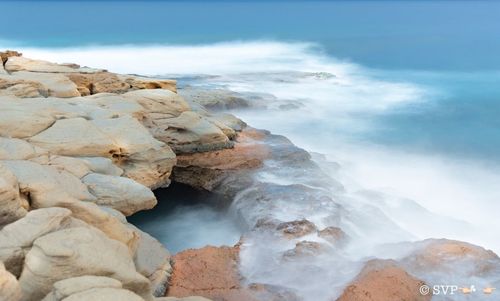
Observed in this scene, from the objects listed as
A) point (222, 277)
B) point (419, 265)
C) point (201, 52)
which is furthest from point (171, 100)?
point (201, 52)

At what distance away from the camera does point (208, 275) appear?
720 centimetres

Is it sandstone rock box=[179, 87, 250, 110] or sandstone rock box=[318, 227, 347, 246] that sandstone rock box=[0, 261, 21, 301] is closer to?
sandstone rock box=[318, 227, 347, 246]

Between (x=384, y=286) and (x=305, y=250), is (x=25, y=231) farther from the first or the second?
(x=384, y=286)

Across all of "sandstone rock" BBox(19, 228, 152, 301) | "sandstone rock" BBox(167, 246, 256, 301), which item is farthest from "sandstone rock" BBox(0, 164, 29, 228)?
"sandstone rock" BBox(167, 246, 256, 301)

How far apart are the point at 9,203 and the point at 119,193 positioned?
198cm

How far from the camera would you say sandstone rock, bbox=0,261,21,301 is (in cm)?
491

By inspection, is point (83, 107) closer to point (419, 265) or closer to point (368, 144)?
point (419, 265)

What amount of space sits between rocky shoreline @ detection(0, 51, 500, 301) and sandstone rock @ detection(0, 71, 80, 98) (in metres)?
0.03

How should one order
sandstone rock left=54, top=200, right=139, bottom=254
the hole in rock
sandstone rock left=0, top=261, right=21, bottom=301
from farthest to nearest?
the hole in rock, sandstone rock left=54, top=200, right=139, bottom=254, sandstone rock left=0, top=261, right=21, bottom=301

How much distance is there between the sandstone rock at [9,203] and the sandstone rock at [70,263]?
0.69 m

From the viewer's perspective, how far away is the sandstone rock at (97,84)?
1318 cm

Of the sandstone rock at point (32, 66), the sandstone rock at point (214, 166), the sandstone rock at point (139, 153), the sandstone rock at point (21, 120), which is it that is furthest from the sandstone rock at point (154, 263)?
the sandstone rock at point (32, 66)

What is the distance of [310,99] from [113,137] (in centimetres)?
1224

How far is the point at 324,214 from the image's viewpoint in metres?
8.70
